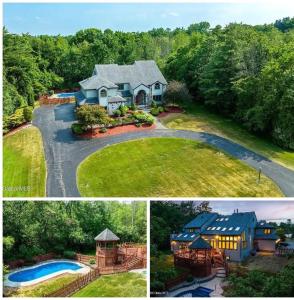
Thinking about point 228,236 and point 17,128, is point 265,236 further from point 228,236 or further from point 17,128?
point 17,128

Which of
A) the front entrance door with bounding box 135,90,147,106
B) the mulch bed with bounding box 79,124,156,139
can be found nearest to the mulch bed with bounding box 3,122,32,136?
the mulch bed with bounding box 79,124,156,139

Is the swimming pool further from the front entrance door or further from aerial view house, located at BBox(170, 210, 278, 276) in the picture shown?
the front entrance door

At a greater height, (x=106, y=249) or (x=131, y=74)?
(x=131, y=74)

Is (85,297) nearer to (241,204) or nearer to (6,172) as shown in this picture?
(241,204)

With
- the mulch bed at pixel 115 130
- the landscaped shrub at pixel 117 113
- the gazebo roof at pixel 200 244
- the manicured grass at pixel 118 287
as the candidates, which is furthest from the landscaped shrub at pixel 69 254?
the landscaped shrub at pixel 117 113

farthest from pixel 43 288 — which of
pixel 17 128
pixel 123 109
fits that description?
pixel 123 109

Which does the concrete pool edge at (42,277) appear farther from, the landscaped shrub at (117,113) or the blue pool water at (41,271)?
the landscaped shrub at (117,113)

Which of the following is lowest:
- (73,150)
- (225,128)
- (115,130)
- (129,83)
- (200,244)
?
(200,244)
